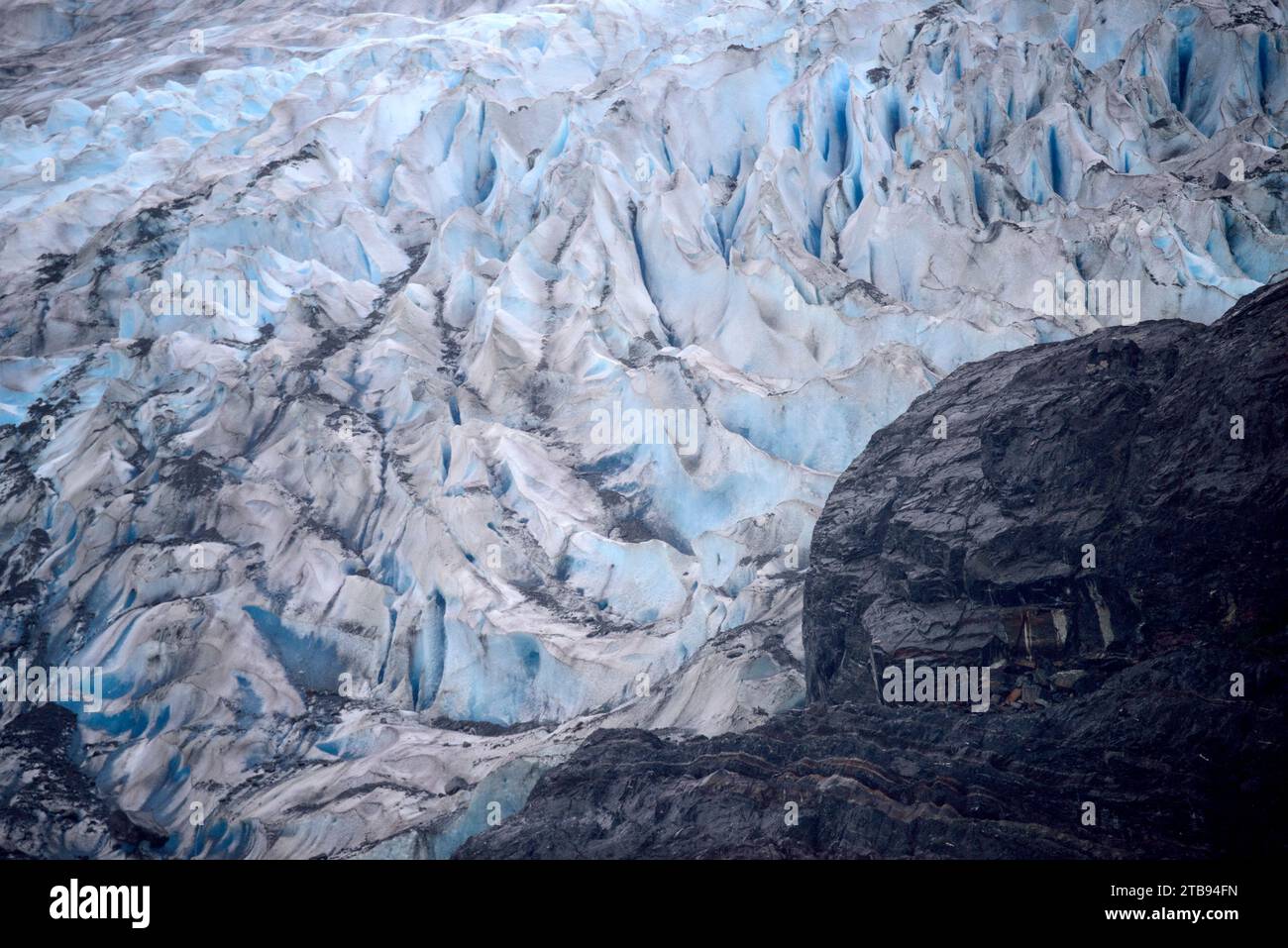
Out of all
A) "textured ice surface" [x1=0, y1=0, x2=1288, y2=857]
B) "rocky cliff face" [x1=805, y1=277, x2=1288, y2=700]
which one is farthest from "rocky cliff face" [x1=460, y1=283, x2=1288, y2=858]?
"textured ice surface" [x1=0, y1=0, x2=1288, y2=857]

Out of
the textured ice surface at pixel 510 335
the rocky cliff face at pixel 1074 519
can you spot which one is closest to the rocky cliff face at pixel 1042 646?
the rocky cliff face at pixel 1074 519

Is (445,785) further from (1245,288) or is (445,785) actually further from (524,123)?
(524,123)

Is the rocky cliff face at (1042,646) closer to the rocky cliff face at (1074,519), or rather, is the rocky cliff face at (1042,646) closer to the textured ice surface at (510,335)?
the rocky cliff face at (1074,519)

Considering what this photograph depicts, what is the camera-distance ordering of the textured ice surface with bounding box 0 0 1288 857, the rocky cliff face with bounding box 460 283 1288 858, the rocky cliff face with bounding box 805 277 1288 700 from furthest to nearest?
1. the textured ice surface with bounding box 0 0 1288 857
2. the rocky cliff face with bounding box 805 277 1288 700
3. the rocky cliff face with bounding box 460 283 1288 858

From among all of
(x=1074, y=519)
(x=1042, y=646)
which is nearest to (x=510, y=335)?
(x=1074, y=519)

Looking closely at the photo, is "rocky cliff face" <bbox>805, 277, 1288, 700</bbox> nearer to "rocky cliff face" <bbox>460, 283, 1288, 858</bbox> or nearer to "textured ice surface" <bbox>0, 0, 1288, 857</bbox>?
"rocky cliff face" <bbox>460, 283, 1288, 858</bbox>
